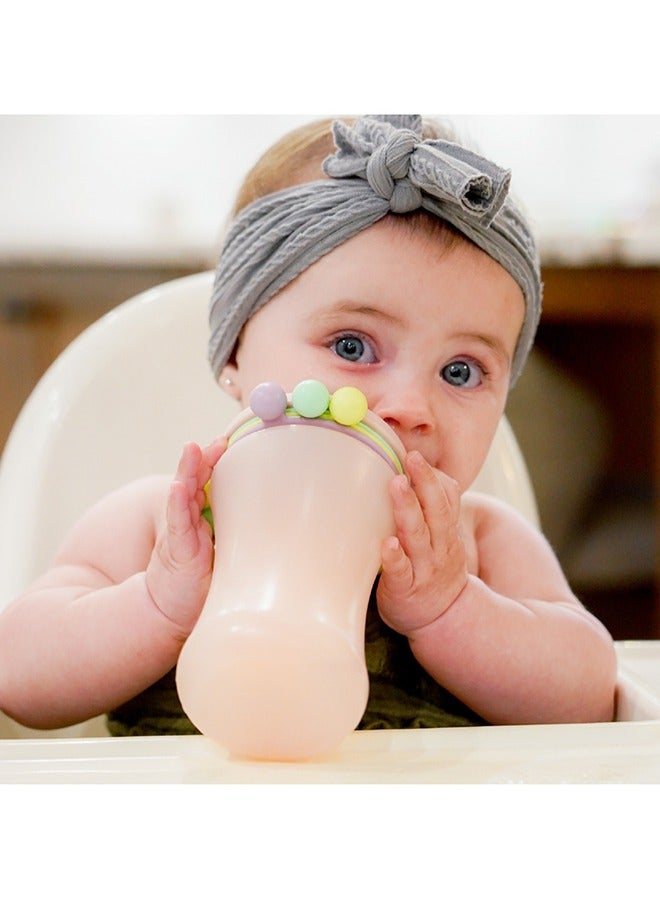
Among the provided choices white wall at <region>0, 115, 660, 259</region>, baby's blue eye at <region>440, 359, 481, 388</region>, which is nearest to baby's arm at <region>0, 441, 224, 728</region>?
baby's blue eye at <region>440, 359, 481, 388</region>

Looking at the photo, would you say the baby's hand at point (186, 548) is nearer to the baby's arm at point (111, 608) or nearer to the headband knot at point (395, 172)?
the baby's arm at point (111, 608)

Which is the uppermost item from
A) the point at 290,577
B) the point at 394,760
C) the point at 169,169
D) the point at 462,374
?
the point at 169,169

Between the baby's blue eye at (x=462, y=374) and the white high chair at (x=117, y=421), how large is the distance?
1.21 feet

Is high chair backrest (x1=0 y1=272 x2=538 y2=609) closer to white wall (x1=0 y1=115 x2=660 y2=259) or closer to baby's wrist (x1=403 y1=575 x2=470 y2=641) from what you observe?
baby's wrist (x1=403 y1=575 x2=470 y2=641)

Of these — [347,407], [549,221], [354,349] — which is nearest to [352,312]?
[354,349]

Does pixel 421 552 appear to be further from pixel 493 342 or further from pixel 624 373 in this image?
pixel 624 373

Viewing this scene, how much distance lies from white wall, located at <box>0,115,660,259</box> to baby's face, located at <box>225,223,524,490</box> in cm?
207

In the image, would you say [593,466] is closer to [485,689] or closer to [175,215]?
[175,215]

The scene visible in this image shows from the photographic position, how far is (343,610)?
1.73ft

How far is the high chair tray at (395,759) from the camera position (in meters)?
0.52

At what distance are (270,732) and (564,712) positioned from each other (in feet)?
1.07

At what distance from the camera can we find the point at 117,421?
1.16 m

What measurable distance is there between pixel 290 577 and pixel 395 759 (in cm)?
12

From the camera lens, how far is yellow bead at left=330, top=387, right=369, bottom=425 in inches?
22.6
